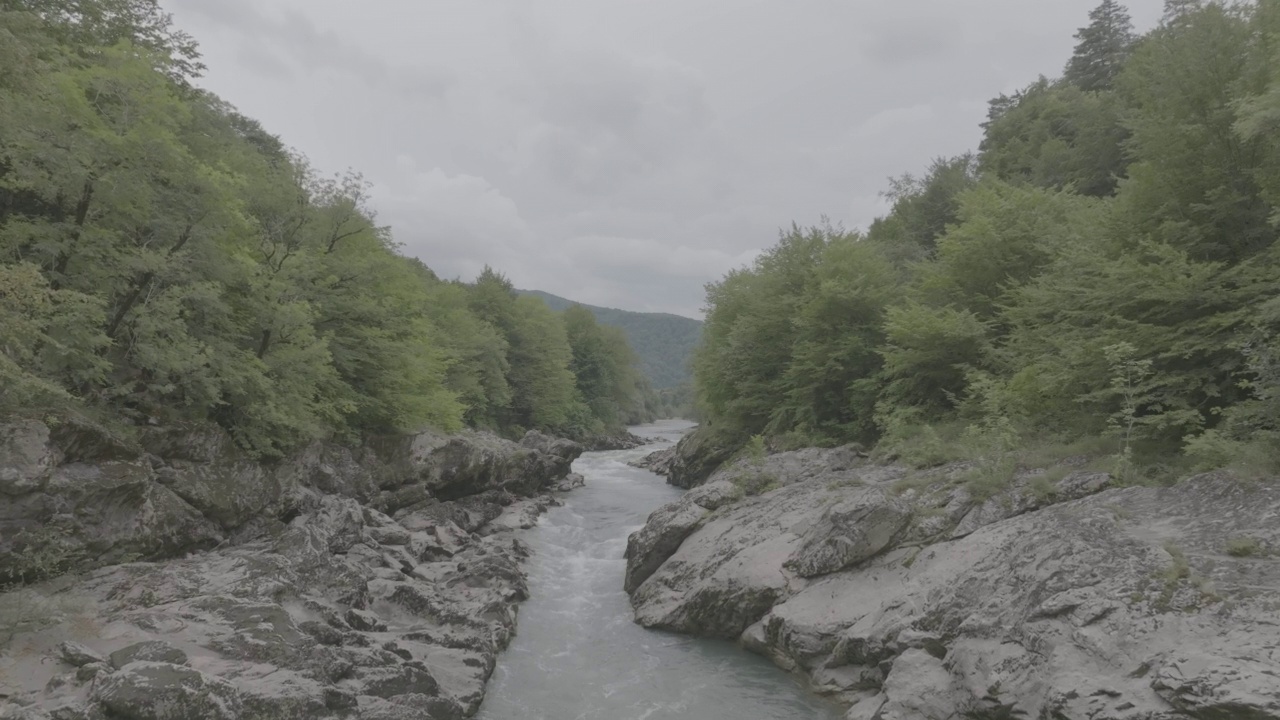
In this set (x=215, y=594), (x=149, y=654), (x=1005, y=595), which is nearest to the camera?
(x=149, y=654)

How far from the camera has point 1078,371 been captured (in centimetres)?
1263

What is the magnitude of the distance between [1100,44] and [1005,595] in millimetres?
57238

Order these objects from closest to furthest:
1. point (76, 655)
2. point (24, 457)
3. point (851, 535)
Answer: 1. point (76, 655)
2. point (24, 457)
3. point (851, 535)

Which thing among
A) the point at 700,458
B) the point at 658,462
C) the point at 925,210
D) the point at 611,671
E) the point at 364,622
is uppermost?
the point at 925,210

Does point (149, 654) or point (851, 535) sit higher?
point (851, 535)

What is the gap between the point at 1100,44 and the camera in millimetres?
48781

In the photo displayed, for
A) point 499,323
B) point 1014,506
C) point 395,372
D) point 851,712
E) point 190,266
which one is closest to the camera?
point 851,712

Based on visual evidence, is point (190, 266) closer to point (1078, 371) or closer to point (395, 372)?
point (395, 372)

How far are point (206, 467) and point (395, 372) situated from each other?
793 cm

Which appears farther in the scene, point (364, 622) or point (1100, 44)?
point (1100, 44)

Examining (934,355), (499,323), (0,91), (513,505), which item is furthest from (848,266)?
(499,323)

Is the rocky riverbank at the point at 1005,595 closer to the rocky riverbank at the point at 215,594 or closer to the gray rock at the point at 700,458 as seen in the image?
the rocky riverbank at the point at 215,594

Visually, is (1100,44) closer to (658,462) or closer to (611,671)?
(658,462)

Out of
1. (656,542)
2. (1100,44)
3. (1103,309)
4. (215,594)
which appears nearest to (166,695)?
(215,594)
